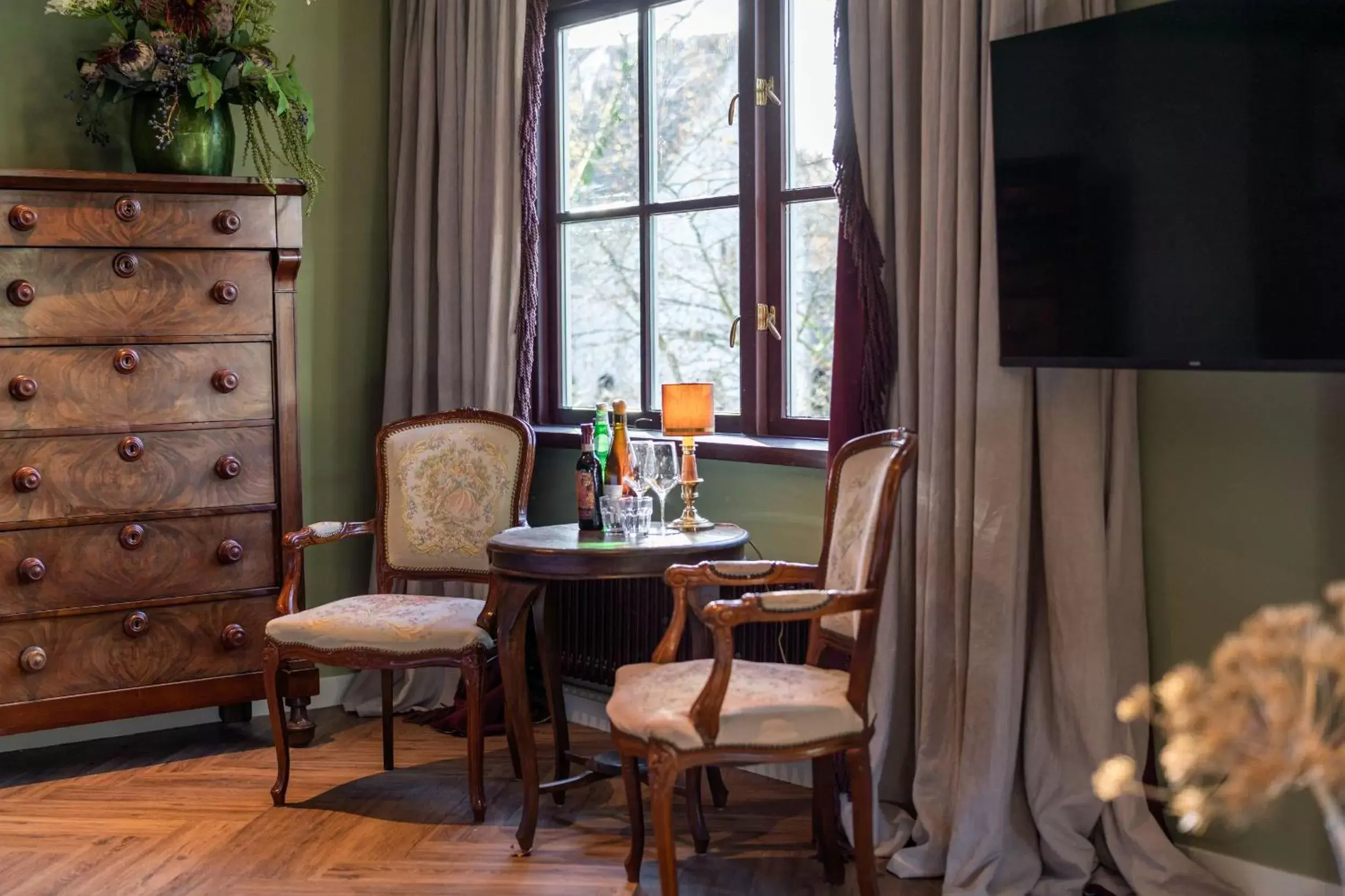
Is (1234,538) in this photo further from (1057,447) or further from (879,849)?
(879,849)

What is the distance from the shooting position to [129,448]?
3818 mm

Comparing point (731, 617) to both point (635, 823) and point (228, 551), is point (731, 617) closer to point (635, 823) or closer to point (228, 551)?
point (635, 823)

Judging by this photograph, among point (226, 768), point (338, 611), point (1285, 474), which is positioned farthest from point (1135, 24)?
point (226, 768)

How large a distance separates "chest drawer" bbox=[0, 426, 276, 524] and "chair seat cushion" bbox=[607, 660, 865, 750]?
1711mm

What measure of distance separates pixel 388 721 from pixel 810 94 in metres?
2.13

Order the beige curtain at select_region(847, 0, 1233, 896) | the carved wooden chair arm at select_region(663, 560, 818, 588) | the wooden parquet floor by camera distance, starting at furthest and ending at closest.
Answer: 1. the wooden parquet floor
2. the beige curtain at select_region(847, 0, 1233, 896)
3. the carved wooden chair arm at select_region(663, 560, 818, 588)

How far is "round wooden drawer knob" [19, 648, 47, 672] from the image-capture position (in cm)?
368

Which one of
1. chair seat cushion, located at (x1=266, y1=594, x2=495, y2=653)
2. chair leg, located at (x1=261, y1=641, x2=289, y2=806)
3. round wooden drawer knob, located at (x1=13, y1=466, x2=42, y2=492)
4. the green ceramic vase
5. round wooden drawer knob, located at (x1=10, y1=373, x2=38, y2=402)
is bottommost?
chair leg, located at (x1=261, y1=641, x2=289, y2=806)

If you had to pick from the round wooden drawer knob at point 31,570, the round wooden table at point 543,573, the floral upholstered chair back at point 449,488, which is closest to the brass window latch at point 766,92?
the floral upholstered chair back at point 449,488

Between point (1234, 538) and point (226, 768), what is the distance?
9.13 feet

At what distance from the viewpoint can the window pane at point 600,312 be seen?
4.31m

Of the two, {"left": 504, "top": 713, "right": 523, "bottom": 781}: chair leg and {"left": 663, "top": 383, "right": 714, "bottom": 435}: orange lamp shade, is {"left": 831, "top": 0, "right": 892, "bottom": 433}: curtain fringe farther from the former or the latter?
{"left": 504, "top": 713, "right": 523, "bottom": 781}: chair leg

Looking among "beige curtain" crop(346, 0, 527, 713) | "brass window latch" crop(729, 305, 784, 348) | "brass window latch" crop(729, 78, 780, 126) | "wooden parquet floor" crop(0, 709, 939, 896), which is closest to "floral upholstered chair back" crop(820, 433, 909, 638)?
"wooden parquet floor" crop(0, 709, 939, 896)

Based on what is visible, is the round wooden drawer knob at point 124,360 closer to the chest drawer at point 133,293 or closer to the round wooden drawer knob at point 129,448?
the chest drawer at point 133,293
